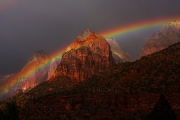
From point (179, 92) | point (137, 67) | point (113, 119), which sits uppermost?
point (137, 67)

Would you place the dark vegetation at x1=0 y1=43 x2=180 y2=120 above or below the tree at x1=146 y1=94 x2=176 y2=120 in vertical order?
above

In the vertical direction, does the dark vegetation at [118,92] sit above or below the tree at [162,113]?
above

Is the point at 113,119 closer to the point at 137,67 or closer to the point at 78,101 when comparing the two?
the point at 78,101

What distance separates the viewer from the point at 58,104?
10969 centimetres

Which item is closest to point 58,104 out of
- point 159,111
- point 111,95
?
point 111,95

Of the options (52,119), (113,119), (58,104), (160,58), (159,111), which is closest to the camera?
(159,111)

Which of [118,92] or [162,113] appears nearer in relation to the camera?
[162,113]

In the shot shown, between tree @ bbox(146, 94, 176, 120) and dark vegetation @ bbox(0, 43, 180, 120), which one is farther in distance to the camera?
dark vegetation @ bbox(0, 43, 180, 120)

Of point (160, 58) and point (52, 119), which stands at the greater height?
point (160, 58)

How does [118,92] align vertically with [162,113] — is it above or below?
above

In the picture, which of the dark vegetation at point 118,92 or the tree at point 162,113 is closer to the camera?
the tree at point 162,113

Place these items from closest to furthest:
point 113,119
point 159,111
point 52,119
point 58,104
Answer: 1. point 159,111
2. point 113,119
3. point 52,119
4. point 58,104

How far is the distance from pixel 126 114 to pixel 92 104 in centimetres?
1268

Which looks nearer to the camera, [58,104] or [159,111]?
[159,111]
